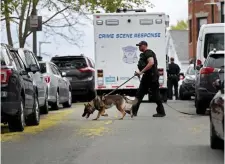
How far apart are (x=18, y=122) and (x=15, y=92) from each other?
0.85 m

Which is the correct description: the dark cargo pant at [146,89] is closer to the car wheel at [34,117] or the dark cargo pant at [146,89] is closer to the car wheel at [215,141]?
the car wheel at [34,117]

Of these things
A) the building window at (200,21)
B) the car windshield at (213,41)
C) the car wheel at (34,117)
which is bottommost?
the car wheel at (34,117)

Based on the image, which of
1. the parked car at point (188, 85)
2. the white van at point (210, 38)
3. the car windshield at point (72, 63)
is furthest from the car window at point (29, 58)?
the parked car at point (188, 85)

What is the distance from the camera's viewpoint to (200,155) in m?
10.2

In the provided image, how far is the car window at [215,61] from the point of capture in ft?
53.6

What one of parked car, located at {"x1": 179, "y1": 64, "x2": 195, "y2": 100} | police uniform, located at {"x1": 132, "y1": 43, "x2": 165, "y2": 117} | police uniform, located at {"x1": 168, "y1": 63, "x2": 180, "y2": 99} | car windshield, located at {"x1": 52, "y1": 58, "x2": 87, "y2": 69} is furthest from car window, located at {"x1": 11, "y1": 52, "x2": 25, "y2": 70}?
police uniform, located at {"x1": 168, "y1": 63, "x2": 180, "y2": 99}

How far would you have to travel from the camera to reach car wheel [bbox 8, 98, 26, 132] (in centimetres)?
1304

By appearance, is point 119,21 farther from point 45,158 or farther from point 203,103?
point 45,158

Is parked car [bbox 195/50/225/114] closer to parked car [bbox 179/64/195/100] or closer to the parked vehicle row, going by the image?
the parked vehicle row

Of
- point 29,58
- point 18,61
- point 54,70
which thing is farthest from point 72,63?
point 18,61

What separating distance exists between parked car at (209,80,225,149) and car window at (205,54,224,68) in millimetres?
5793

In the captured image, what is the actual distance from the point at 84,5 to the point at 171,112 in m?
15.9

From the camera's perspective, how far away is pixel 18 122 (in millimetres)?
13328

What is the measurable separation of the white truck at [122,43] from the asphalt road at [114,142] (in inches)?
262
